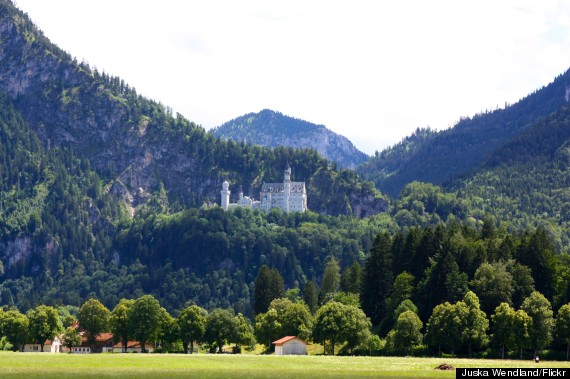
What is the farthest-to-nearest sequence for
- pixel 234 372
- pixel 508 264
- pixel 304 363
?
pixel 508 264
pixel 304 363
pixel 234 372

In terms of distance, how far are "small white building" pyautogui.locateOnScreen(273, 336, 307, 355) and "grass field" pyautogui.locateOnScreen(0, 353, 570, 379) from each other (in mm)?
26853

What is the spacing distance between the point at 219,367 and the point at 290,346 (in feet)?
169

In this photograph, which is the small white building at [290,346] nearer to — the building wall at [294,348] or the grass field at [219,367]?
the building wall at [294,348]

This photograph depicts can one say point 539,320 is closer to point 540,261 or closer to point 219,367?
point 540,261

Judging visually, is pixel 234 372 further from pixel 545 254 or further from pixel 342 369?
pixel 545 254

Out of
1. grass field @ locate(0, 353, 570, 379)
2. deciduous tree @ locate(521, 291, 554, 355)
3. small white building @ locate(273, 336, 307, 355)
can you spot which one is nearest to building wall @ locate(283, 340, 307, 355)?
small white building @ locate(273, 336, 307, 355)

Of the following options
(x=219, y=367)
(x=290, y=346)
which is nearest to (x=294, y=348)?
(x=290, y=346)

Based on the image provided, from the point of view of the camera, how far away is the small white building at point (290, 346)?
7343 inches

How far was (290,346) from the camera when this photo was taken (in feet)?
616

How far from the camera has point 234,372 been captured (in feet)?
418

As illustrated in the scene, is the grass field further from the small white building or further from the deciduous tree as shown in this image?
the small white building

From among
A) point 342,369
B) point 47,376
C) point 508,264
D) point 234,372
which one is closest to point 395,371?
point 342,369

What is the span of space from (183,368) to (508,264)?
7148 cm

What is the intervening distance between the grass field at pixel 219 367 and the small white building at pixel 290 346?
26853 millimetres
